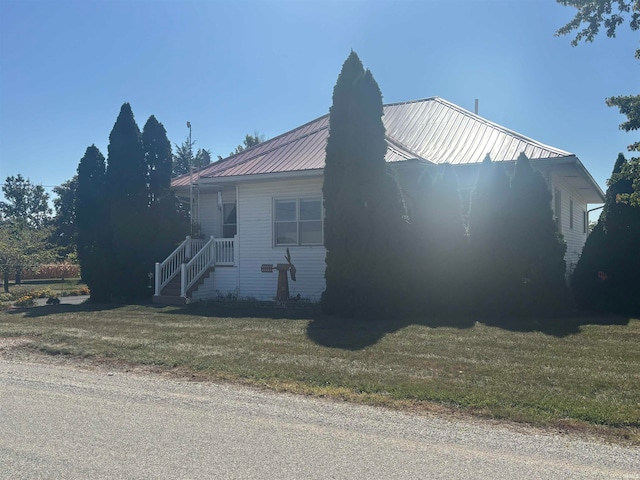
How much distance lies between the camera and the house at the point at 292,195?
14227 millimetres

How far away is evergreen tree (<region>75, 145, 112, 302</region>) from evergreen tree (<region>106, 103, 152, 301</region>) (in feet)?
1.00

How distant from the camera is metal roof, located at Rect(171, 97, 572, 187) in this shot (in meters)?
14.0

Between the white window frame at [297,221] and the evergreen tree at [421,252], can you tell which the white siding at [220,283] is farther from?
the evergreen tree at [421,252]

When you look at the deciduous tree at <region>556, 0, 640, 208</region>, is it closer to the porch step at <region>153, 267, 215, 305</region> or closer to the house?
the house

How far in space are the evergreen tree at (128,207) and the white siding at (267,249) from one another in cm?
346

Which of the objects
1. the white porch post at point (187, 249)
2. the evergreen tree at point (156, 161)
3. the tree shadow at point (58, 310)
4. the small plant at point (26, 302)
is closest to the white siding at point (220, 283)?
the white porch post at point (187, 249)

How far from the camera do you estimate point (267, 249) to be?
1552 cm

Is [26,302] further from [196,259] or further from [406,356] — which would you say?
[406,356]

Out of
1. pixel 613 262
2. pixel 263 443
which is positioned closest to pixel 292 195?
pixel 613 262

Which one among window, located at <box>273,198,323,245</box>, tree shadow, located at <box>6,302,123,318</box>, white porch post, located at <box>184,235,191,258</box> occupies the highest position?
window, located at <box>273,198,323,245</box>

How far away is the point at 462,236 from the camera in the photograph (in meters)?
12.0

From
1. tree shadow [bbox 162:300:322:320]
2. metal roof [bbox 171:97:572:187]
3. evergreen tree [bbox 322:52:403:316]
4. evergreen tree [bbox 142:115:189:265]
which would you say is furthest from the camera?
evergreen tree [bbox 142:115:189:265]

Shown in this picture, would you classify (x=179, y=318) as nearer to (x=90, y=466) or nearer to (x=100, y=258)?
(x=100, y=258)

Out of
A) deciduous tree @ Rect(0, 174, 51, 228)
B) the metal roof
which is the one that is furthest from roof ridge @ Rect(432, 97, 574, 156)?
deciduous tree @ Rect(0, 174, 51, 228)
